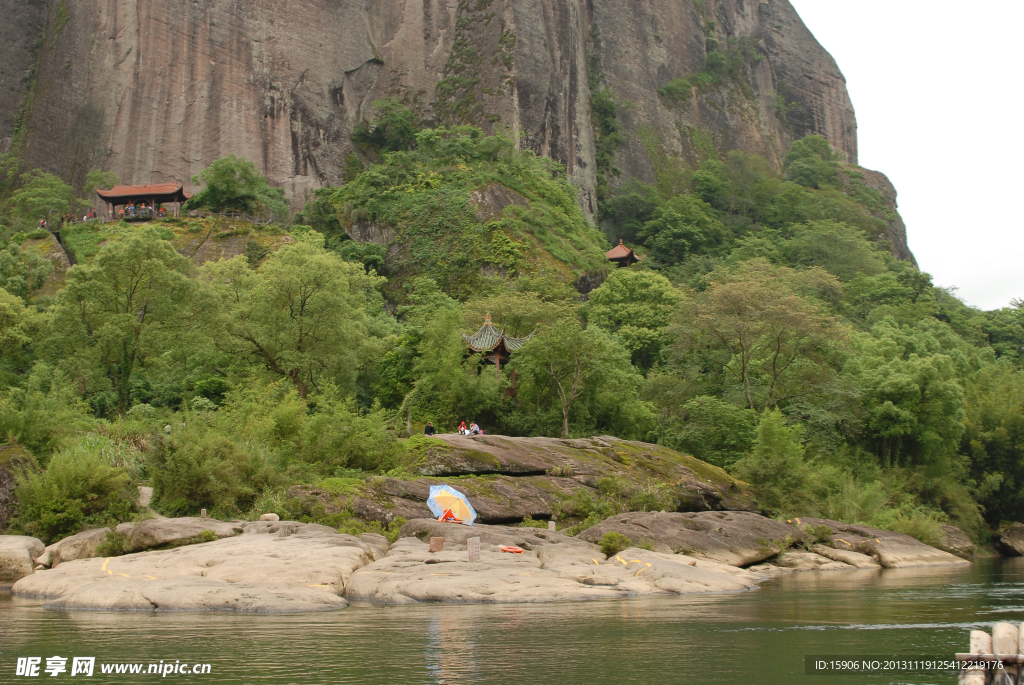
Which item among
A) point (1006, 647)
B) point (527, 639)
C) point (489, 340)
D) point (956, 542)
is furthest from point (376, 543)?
point (956, 542)

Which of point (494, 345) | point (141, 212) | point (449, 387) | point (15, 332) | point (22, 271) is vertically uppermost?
point (141, 212)

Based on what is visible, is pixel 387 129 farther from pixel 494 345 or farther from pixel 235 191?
pixel 494 345

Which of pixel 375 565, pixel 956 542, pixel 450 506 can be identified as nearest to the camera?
pixel 375 565

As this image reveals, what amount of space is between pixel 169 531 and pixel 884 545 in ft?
57.5

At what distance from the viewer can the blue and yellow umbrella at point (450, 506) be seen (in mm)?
19859

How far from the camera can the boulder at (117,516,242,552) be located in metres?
16.2

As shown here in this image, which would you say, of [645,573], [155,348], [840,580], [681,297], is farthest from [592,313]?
[645,573]

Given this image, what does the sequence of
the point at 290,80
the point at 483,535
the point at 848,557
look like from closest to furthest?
the point at 483,535 → the point at 848,557 → the point at 290,80

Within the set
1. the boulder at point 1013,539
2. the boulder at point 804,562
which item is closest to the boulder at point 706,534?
the boulder at point 804,562

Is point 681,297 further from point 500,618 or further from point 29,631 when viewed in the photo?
point 29,631

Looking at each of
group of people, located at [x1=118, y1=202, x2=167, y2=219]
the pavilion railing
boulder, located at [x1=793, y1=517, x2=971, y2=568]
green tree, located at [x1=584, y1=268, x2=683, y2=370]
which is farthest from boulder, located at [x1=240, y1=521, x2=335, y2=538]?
group of people, located at [x1=118, y1=202, x2=167, y2=219]

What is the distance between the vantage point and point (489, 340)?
1246 inches

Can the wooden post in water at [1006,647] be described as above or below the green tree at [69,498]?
below

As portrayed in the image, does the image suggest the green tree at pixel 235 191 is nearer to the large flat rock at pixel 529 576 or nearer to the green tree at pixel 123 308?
the green tree at pixel 123 308
